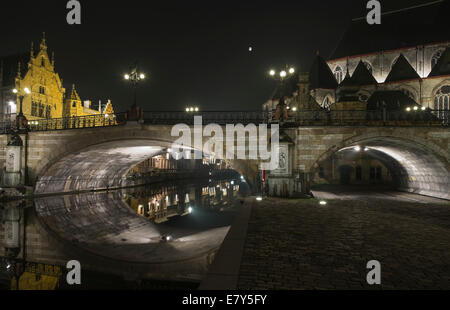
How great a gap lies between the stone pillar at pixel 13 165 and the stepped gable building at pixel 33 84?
22.9 m

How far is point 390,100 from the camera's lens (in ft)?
106

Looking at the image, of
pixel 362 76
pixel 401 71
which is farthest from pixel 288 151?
pixel 401 71

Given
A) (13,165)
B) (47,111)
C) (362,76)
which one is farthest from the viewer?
(47,111)

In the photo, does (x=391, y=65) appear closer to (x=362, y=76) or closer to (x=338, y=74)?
(x=362, y=76)

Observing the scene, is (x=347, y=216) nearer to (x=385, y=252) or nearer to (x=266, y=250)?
(x=385, y=252)

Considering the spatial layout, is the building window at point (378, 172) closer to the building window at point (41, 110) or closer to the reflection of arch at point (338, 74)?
the reflection of arch at point (338, 74)

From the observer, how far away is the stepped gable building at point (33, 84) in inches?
1594

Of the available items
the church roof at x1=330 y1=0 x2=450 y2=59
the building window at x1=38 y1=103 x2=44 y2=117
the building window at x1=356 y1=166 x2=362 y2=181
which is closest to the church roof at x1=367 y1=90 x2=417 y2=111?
the building window at x1=356 y1=166 x2=362 y2=181

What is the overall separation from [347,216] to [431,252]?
3934 millimetres

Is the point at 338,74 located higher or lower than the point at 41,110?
higher

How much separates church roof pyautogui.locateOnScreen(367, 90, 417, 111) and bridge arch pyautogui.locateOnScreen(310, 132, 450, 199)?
1351 cm

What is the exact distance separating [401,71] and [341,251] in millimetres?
39668

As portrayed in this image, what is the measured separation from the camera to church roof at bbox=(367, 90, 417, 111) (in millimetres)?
31000

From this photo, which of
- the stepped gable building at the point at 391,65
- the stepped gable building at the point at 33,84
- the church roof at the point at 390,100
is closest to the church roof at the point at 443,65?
the stepped gable building at the point at 391,65
